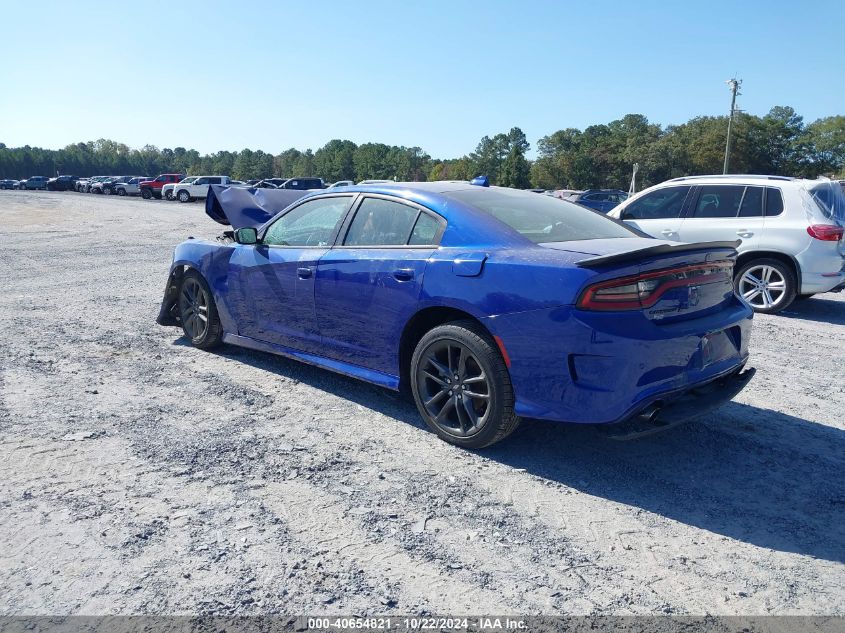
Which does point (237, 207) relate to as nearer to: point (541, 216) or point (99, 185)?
point (541, 216)

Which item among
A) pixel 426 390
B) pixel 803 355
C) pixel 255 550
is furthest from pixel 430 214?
pixel 803 355

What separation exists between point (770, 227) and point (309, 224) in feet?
20.3

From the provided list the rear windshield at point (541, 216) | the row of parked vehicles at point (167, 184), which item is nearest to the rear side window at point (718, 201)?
the rear windshield at point (541, 216)

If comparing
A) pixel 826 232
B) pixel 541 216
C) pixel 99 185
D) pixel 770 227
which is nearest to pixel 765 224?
pixel 770 227

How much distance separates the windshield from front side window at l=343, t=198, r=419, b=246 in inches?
245

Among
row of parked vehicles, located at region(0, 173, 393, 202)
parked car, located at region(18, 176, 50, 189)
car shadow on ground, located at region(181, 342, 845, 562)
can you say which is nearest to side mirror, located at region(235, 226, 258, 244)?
car shadow on ground, located at region(181, 342, 845, 562)

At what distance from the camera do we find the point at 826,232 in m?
7.95

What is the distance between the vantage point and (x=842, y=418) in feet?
15.0

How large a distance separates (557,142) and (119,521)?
12930 centimetres

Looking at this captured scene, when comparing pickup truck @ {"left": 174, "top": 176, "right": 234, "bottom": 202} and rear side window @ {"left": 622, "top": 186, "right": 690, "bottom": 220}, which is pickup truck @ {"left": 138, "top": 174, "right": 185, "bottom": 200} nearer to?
pickup truck @ {"left": 174, "top": 176, "right": 234, "bottom": 202}

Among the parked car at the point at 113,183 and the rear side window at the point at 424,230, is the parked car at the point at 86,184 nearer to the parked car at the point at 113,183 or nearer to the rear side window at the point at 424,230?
the parked car at the point at 113,183

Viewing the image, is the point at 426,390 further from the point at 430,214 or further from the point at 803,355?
the point at 803,355

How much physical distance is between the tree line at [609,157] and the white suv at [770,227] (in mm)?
55071

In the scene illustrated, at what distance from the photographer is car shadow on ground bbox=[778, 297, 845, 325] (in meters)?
8.25
